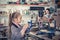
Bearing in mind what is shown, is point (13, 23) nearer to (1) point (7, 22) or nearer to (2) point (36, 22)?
(1) point (7, 22)

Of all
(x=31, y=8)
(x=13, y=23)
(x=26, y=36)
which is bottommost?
(x=26, y=36)

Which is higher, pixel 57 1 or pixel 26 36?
pixel 57 1

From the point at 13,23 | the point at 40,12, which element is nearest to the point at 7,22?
the point at 13,23

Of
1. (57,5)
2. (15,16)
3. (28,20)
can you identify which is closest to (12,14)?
(15,16)

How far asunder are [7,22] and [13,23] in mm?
50

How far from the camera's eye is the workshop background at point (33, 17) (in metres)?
1.38

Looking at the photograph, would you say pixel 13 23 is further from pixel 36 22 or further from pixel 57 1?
pixel 57 1

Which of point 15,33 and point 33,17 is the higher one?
point 33,17

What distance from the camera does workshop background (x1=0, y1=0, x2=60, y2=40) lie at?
1.38 meters

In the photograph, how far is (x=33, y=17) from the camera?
1.40m

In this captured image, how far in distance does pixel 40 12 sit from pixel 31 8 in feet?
0.27

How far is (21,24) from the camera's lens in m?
1.39

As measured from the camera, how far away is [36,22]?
1407 mm

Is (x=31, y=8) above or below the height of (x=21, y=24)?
above
